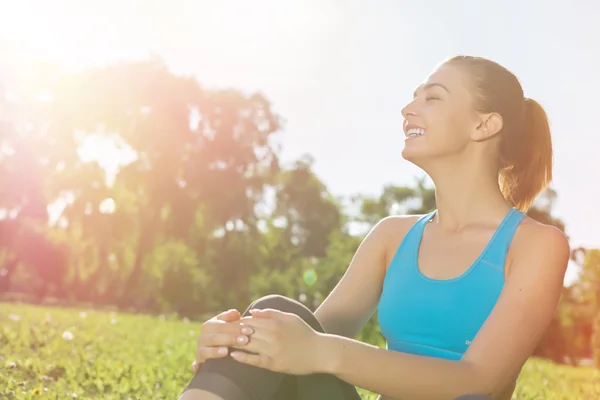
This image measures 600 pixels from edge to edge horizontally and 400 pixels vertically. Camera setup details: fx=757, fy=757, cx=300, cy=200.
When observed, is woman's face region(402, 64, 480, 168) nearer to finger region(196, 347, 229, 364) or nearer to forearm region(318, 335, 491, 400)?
forearm region(318, 335, 491, 400)

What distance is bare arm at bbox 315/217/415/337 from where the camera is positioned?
3330 millimetres

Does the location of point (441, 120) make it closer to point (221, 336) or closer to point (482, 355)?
point (482, 355)

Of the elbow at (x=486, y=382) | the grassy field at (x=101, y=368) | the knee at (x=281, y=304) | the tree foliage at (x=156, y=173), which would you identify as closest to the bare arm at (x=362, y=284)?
the knee at (x=281, y=304)

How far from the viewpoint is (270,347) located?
2553 mm

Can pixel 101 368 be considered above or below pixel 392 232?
below

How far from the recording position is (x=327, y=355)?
8.35ft

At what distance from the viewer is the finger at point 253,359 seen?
2.54 m

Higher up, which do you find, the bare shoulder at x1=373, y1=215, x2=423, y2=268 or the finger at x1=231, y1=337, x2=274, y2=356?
the bare shoulder at x1=373, y1=215, x2=423, y2=268

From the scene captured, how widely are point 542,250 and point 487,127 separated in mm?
648

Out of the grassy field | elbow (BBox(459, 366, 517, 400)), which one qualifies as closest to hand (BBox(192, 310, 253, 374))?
elbow (BBox(459, 366, 517, 400))

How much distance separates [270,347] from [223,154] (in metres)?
30.6

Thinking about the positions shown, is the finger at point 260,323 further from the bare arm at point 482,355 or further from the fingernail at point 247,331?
the bare arm at point 482,355

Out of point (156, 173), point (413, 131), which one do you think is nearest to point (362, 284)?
point (413, 131)

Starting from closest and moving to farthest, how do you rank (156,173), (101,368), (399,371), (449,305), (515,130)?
(399,371), (449,305), (515,130), (101,368), (156,173)
